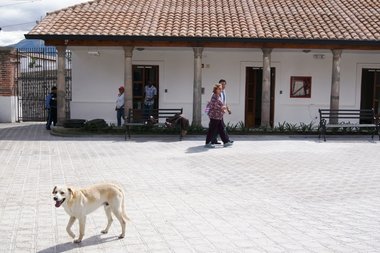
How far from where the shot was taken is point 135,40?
15.7m

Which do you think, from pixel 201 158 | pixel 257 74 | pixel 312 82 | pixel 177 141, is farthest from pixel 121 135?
pixel 312 82

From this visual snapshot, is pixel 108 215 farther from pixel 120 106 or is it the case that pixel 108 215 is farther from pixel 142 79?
pixel 142 79

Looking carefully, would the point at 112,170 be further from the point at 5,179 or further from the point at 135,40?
the point at 135,40

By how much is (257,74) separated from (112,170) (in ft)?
33.0

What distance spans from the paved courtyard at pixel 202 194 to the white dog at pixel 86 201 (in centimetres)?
24

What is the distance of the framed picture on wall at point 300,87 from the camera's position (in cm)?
1850

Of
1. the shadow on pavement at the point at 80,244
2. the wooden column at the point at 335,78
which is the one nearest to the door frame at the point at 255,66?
the wooden column at the point at 335,78

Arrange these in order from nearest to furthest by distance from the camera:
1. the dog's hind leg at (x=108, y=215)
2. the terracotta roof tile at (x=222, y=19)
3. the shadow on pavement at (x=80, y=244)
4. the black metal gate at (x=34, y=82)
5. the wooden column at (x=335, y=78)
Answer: the shadow on pavement at (x=80, y=244) → the dog's hind leg at (x=108, y=215) → the terracotta roof tile at (x=222, y=19) → the wooden column at (x=335, y=78) → the black metal gate at (x=34, y=82)

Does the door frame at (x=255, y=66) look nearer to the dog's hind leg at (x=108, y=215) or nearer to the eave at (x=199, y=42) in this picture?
the eave at (x=199, y=42)

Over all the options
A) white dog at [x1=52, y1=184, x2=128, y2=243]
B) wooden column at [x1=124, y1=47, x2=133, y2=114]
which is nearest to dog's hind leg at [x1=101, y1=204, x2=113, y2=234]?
white dog at [x1=52, y1=184, x2=128, y2=243]

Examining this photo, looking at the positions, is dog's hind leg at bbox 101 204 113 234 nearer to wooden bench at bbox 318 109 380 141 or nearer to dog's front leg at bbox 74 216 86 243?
dog's front leg at bbox 74 216 86 243

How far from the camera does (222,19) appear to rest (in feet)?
56.6

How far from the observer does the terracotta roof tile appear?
15.9 meters

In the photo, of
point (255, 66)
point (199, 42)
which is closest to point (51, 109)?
point (199, 42)
